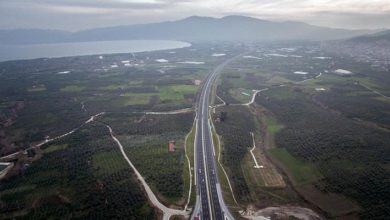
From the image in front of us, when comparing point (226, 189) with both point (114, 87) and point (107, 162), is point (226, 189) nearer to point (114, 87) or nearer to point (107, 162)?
point (107, 162)

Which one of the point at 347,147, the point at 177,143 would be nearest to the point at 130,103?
the point at 177,143

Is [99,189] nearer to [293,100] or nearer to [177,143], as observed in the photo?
[177,143]

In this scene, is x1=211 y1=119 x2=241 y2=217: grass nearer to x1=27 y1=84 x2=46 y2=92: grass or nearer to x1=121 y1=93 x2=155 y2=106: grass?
x1=121 y1=93 x2=155 y2=106: grass

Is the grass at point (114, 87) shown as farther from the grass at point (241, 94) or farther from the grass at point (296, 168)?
the grass at point (296, 168)

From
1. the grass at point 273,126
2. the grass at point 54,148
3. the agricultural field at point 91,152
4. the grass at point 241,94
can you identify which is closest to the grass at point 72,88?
the agricultural field at point 91,152

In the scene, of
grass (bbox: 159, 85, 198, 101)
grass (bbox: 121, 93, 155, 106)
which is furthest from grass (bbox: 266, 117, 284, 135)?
grass (bbox: 121, 93, 155, 106)

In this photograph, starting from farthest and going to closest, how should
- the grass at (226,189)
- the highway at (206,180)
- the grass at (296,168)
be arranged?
1. the grass at (296,168)
2. the grass at (226,189)
3. the highway at (206,180)
